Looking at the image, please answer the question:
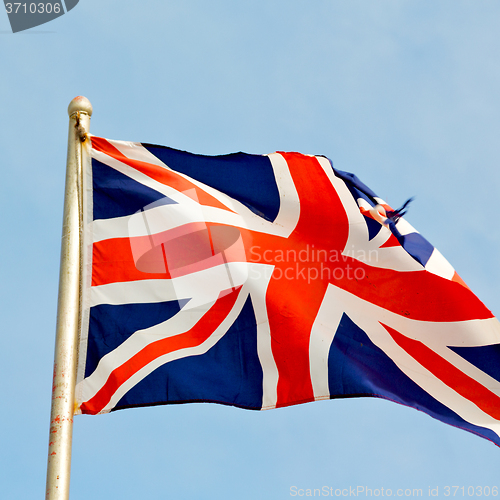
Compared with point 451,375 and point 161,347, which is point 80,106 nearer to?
point 161,347

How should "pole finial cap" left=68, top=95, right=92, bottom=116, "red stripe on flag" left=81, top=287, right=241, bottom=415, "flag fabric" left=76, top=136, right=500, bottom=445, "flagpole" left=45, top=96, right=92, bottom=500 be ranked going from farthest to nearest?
1. "pole finial cap" left=68, top=95, right=92, bottom=116
2. "flag fabric" left=76, top=136, right=500, bottom=445
3. "red stripe on flag" left=81, top=287, right=241, bottom=415
4. "flagpole" left=45, top=96, right=92, bottom=500

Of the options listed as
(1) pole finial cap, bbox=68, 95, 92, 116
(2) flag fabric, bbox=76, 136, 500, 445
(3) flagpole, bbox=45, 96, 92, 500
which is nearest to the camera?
(3) flagpole, bbox=45, 96, 92, 500

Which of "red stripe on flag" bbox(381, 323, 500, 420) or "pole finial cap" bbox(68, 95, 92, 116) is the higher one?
"pole finial cap" bbox(68, 95, 92, 116)

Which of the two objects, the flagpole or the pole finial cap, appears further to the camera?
the pole finial cap

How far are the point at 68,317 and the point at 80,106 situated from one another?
2.74 metres

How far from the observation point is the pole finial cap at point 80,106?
8648 millimetres

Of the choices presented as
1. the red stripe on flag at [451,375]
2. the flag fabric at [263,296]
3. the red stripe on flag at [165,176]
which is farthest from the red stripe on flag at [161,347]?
the red stripe on flag at [451,375]

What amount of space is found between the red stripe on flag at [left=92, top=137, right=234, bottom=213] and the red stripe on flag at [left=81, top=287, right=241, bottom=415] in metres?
1.24

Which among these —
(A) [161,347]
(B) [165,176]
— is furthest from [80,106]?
(A) [161,347]

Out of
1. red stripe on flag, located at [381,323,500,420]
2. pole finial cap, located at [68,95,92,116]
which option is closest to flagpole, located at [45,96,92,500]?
pole finial cap, located at [68,95,92,116]

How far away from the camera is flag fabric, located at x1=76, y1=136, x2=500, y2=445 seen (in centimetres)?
808

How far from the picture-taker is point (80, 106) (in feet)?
28.4

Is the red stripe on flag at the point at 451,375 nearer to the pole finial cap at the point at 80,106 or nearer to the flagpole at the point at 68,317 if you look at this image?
the flagpole at the point at 68,317

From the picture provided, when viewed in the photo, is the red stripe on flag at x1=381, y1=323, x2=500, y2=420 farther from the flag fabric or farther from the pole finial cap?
the pole finial cap
